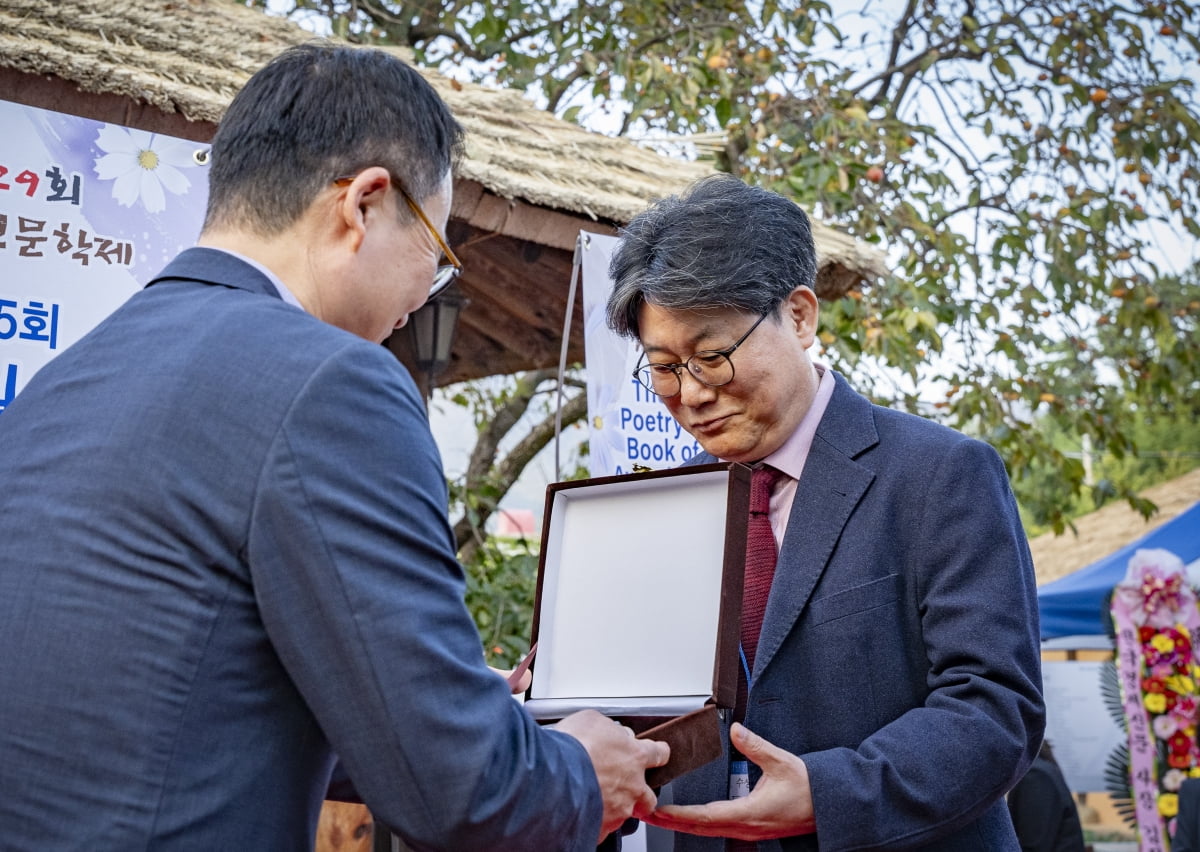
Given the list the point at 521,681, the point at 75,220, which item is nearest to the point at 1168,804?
the point at 521,681

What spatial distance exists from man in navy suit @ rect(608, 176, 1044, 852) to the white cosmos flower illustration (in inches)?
47.3

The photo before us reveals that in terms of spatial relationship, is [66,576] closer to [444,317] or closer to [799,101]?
[444,317]

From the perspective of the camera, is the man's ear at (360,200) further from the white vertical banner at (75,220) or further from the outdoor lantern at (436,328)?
the outdoor lantern at (436,328)

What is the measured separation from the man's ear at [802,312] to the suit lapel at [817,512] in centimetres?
17

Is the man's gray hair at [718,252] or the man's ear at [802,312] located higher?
the man's gray hair at [718,252]

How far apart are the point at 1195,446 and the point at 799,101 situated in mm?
31103

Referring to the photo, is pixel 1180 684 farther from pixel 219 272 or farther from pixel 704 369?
pixel 219 272

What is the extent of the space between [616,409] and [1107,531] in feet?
45.4

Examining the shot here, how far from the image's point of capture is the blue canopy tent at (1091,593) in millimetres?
8320

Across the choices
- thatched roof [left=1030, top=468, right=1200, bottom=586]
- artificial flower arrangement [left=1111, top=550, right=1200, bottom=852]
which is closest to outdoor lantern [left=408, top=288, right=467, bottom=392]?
artificial flower arrangement [left=1111, top=550, right=1200, bottom=852]

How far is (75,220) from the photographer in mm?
2637

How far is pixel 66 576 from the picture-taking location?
3.80 ft

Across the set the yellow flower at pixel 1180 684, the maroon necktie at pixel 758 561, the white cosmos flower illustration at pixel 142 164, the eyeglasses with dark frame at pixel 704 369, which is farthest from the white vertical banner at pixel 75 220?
the yellow flower at pixel 1180 684

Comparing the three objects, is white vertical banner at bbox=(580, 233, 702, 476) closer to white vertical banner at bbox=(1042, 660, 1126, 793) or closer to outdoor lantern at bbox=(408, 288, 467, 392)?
outdoor lantern at bbox=(408, 288, 467, 392)
